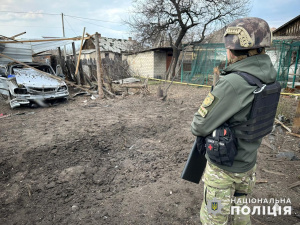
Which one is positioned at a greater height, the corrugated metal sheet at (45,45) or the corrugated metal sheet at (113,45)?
the corrugated metal sheet at (113,45)

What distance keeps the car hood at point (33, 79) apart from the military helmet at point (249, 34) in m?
6.99

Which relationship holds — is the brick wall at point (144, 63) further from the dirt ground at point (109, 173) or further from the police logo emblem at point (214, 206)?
the police logo emblem at point (214, 206)

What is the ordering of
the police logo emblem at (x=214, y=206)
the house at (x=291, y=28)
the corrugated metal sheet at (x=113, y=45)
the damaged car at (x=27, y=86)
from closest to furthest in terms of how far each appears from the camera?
the police logo emblem at (x=214, y=206)
the damaged car at (x=27, y=86)
the house at (x=291, y=28)
the corrugated metal sheet at (x=113, y=45)

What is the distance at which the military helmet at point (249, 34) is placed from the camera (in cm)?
123

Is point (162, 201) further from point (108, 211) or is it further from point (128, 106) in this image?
point (128, 106)

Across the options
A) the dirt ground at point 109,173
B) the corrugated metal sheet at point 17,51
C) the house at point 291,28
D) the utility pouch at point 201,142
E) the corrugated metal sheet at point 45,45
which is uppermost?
the house at point 291,28

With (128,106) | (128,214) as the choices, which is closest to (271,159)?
(128,214)

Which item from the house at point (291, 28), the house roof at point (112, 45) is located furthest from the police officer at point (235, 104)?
the house roof at point (112, 45)

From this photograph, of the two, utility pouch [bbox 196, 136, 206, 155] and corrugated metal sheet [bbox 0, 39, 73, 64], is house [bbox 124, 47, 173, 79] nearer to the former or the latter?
corrugated metal sheet [bbox 0, 39, 73, 64]

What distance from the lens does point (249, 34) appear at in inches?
48.7

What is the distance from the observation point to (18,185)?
2623 mm

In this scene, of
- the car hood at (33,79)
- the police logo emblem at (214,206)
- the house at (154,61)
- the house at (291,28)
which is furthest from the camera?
the house at (154,61)

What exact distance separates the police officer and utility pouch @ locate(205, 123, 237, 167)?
45 millimetres

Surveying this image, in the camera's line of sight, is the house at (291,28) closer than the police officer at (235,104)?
No
